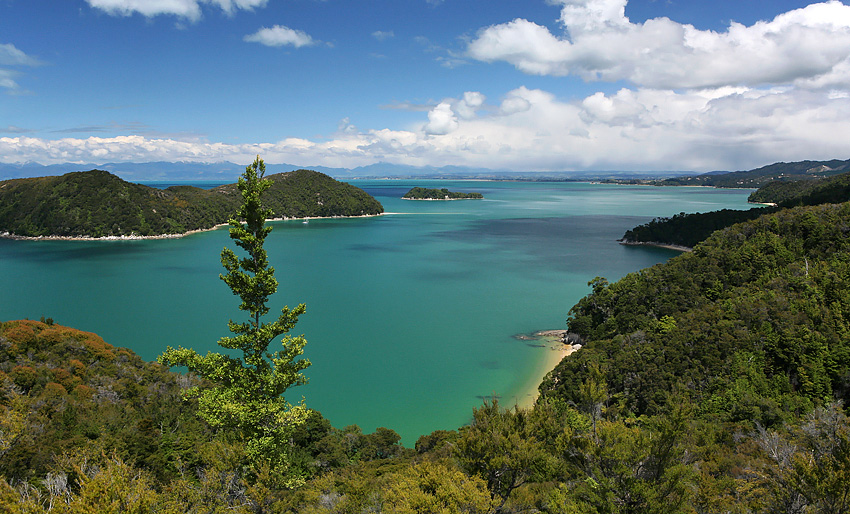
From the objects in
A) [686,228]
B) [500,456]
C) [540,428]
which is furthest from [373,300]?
Result: [686,228]

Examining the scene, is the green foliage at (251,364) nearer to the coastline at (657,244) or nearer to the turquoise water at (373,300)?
the turquoise water at (373,300)

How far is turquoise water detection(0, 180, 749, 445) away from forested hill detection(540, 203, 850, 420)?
5.28 metres

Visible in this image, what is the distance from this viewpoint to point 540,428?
1355cm

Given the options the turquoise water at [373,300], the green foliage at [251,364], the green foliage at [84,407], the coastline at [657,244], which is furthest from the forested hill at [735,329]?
the coastline at [657,244]

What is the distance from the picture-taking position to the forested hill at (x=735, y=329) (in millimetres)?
19797

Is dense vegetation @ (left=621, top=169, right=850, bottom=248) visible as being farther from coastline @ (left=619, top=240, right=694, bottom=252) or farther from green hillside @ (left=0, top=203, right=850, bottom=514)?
green hillside @ (left=0, top=203, right=850, bottom=514)

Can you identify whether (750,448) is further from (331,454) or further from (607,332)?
(607,332)

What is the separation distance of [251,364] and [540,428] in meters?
8.27

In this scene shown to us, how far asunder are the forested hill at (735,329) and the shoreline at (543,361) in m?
1.35

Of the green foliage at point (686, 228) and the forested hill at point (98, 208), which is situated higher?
the forested hill at point (98, 208)

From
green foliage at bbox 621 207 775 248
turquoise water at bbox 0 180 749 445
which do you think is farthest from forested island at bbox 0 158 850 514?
green foliage at bbox 621 207 775 248

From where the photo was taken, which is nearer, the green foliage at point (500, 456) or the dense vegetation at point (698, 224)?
the green foliage at point (500, 456)

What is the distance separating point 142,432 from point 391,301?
2929 centimetres

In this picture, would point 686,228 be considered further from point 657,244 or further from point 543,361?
point 543,361
